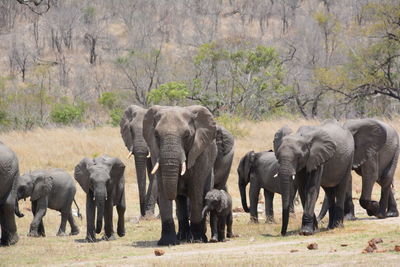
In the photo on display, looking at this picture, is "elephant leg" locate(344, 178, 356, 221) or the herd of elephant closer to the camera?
the herd of elephant

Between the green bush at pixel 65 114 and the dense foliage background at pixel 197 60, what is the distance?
6cm

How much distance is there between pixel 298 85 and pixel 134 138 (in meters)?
32.6

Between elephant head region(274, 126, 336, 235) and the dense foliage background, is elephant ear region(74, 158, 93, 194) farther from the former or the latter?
elephant head region(274, 126, 336, 235)

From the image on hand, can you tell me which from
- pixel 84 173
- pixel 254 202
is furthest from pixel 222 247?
pixel 254 202

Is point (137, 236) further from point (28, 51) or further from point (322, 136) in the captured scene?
point (28, 51)

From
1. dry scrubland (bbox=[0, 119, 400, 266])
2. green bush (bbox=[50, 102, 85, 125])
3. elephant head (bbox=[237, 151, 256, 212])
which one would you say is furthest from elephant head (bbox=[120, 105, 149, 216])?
green bush (bbox=[50, 102, 85, 125])

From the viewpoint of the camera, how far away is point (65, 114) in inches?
1778

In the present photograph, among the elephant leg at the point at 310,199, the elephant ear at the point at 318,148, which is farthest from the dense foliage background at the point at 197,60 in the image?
the elephant leg at the point at 310,199

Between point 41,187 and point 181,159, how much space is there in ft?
18.2

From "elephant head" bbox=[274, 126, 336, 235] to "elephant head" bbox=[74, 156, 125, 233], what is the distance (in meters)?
2.82

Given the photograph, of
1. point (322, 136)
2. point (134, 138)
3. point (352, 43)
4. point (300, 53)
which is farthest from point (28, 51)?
point (322, 136)

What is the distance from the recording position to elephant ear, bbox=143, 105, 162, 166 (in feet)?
44.4

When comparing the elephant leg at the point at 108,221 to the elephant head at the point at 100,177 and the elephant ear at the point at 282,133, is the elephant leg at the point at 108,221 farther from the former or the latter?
the elephant ear at the point at 282,133

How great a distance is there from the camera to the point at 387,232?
1416 cm
